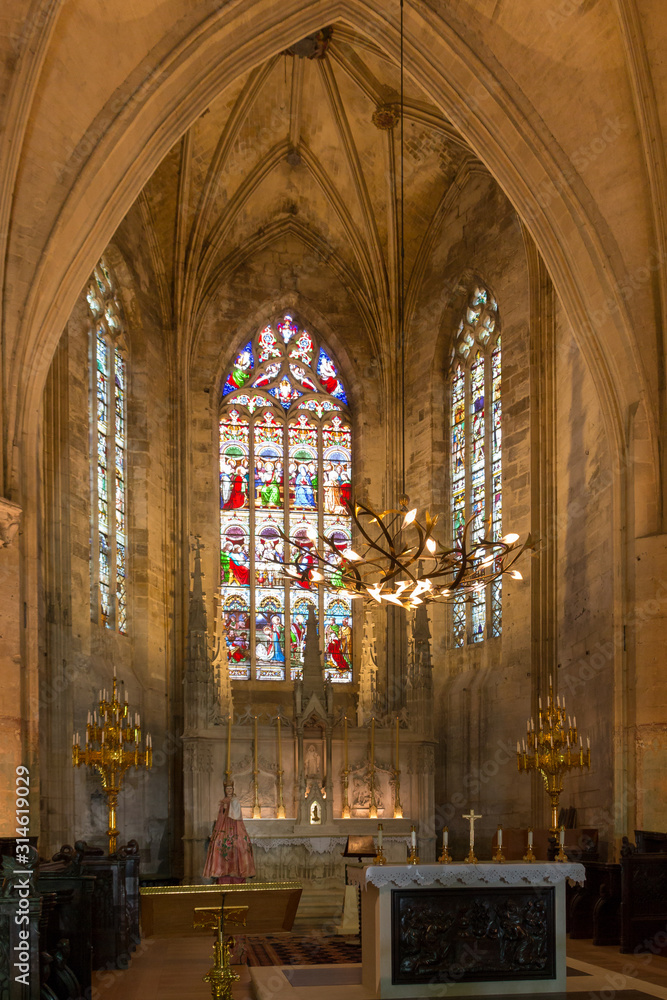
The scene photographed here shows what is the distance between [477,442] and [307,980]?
1113 cm

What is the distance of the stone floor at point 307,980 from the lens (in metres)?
8.66

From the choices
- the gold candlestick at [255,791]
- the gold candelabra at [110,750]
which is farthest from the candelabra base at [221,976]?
the gold candlestick at [255,791]

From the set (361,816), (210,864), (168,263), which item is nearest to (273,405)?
(168,263)

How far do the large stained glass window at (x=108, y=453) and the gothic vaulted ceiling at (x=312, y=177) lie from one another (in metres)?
1.87

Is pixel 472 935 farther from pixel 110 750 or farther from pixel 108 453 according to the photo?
pixel 108 453

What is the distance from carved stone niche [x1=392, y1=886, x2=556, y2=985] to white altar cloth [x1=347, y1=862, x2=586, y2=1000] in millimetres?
23

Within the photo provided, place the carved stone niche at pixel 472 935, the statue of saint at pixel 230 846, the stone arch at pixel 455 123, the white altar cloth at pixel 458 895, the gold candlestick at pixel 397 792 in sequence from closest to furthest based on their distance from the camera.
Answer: the white altar cloth at pixel 458 895, the carved stone niche at pixel 472 935, the statue of saint at pixel 230 846, the stone arch at pixel 455 123, the gold candlestick at pixel 397 792

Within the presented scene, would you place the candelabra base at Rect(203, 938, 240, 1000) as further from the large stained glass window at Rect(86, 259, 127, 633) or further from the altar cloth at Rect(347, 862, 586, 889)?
the large stained glass window at Rect(86, 259, 127, 633)

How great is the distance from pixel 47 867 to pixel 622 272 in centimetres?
886

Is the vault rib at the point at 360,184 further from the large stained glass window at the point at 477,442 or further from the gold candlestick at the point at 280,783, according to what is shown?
the gold candlestick at the point at 280,783

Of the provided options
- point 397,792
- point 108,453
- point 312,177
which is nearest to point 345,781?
point 397,792

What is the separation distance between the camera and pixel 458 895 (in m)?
8.95

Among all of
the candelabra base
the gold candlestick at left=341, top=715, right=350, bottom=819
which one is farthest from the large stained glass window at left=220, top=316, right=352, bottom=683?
the candelabra base

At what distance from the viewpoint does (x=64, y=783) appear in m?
14.2
